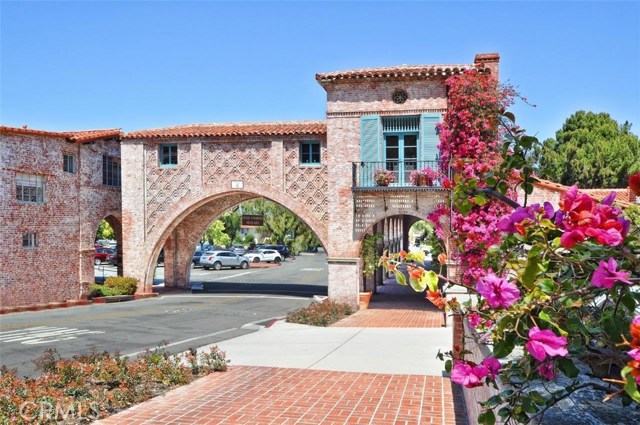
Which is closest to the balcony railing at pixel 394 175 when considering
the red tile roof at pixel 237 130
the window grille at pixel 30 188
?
the red tile roof at pixel 237 130

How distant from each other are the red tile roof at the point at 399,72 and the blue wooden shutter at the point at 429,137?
1.44 meters

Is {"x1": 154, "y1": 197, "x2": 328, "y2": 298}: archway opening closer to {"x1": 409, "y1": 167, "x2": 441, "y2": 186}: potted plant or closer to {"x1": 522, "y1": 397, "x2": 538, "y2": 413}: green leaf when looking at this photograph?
{"x1": 409, "y1": 167, "x2": 441, "y2": 186}: potted plant

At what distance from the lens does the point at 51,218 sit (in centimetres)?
2227

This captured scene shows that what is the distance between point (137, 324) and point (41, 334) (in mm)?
2643

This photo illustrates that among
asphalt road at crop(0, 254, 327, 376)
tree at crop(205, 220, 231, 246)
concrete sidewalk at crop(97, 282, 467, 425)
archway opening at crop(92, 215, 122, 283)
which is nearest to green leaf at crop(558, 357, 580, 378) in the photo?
concrete sidewalk at crop(97, 282, 467, 425)

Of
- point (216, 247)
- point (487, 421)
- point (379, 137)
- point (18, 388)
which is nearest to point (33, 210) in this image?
point (379, 137)

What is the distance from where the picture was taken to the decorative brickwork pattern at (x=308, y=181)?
68.8 feet

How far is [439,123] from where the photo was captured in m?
18.5

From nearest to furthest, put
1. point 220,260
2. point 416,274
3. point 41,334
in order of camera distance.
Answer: point 416,274
point 41,334
point 220,260

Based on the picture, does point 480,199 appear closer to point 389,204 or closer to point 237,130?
point 389,204

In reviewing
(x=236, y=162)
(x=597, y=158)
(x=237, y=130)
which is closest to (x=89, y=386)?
(x=236, y=162)

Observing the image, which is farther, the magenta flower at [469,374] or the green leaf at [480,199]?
the green leaf at [480,199]

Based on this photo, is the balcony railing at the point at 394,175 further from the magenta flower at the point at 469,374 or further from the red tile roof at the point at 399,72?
the magenta flower at the point at 469,374

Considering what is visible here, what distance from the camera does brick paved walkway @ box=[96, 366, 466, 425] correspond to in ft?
22.9
